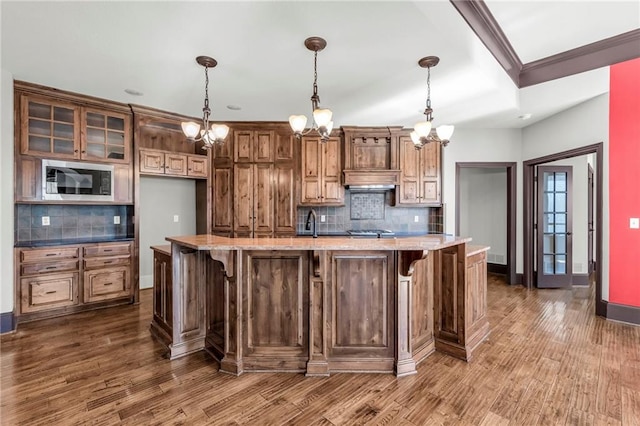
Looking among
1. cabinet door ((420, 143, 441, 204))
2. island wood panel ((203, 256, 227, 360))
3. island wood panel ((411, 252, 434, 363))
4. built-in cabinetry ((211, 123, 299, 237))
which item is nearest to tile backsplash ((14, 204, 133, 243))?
built-in cabinetry ((211, 123, 299, 237))

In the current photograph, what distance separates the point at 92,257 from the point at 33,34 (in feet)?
7.81

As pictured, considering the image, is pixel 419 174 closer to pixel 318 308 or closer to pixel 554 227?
pixel 554 227

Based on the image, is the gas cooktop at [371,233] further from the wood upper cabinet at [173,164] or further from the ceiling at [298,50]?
the wood upper cabinet at [173,164]

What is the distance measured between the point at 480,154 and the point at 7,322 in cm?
654

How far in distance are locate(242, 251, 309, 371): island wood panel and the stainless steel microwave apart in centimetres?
273

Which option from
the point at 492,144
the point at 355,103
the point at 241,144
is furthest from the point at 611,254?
the point at 241,144

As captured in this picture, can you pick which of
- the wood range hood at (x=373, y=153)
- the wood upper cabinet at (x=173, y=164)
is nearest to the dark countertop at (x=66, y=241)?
the wood upper cabinet at (x=173, y=164)

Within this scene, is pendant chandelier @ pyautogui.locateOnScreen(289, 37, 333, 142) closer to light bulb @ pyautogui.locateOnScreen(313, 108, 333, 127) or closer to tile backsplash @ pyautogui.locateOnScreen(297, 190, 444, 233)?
light bulb @ pyautogui.locateOnScreen(313, 108, 333, 127)

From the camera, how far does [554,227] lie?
4918 millimetres

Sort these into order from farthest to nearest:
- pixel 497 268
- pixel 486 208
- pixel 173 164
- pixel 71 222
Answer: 1. pixel 486 208
2. pixel 497 268
3. pixel 173 164
4. pixel 71 222

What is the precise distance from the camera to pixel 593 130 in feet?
12.2

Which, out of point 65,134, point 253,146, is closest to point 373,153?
point 253,146

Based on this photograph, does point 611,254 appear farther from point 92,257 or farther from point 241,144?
point 92,257

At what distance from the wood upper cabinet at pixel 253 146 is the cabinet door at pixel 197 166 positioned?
0.46 m
